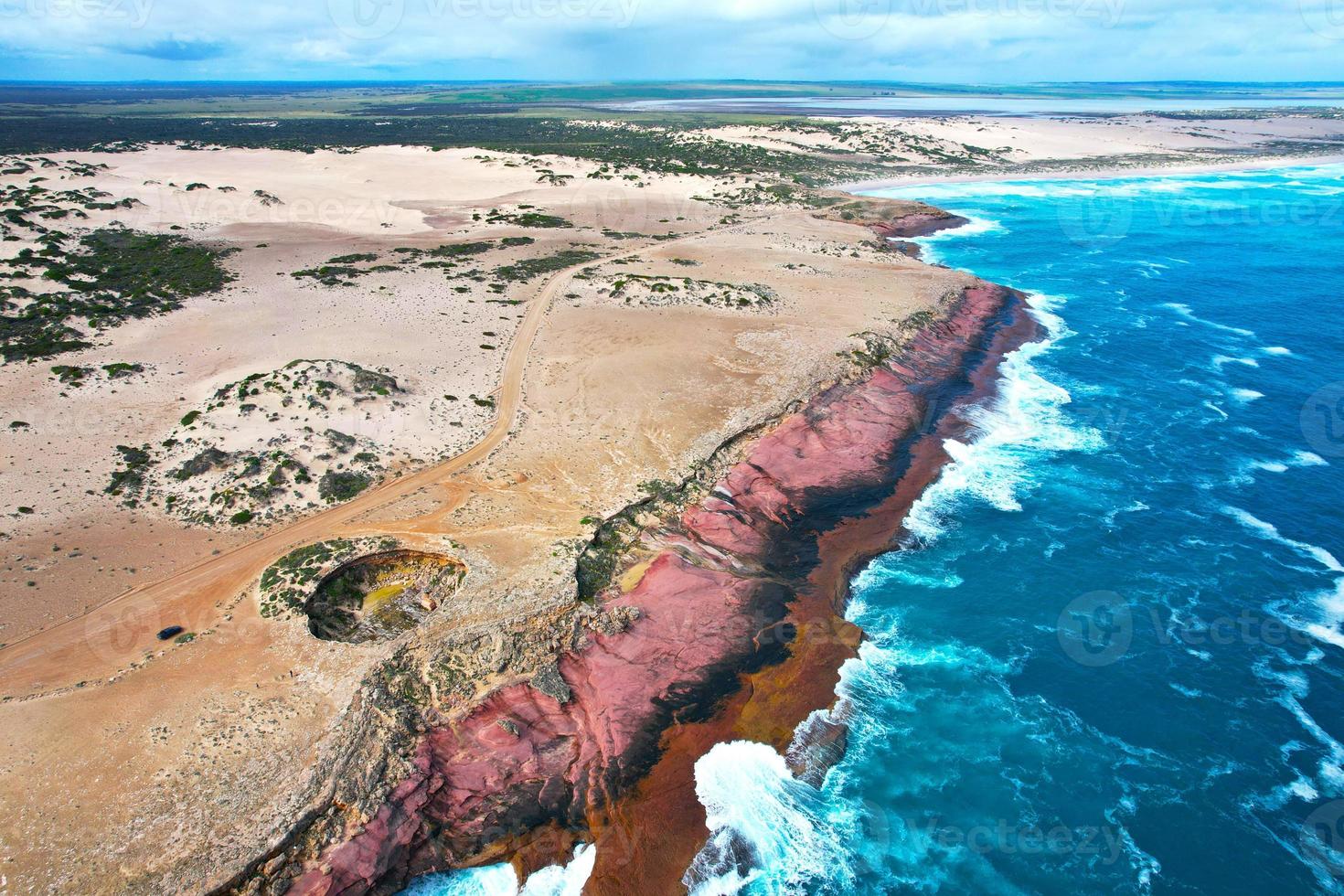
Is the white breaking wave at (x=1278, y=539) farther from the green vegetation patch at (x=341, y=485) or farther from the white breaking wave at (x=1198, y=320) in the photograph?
the green vegetation patch at (x=341, y=485)

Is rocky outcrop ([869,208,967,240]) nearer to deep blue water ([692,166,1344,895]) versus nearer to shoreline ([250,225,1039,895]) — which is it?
deep blue water ([692,166,1344,895])

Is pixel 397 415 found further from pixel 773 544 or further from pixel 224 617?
pixel 773 544

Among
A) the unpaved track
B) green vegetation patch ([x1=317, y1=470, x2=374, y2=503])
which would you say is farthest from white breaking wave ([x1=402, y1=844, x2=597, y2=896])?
green vegetation patch ([x1=317, y1=470, x2=374, y2=503])

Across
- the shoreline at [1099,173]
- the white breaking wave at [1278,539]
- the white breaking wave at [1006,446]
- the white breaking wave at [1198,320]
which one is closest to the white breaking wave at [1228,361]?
Answer: the white breaking wave at [1198,320]

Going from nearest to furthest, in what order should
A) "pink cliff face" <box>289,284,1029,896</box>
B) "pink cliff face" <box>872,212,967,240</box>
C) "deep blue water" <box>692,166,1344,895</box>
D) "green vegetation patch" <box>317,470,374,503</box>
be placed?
"pink cliff face" <box>289,284,1029,896</box>
"deep blue water" <box>692,166,1344,895</box>
"green vegetation patch" <box>317,470,374,503</box>
"pink cliff face" <box>872,212,967,240</box>

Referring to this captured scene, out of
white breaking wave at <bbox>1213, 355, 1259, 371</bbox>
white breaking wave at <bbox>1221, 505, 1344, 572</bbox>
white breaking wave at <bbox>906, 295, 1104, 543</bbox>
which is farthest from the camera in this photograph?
white breaking wave at <bbox>1213, 355, 1259, 371</bbox>

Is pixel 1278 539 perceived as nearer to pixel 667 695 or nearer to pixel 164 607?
pixel 667 695

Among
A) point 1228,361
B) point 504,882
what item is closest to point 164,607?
point 504,882
